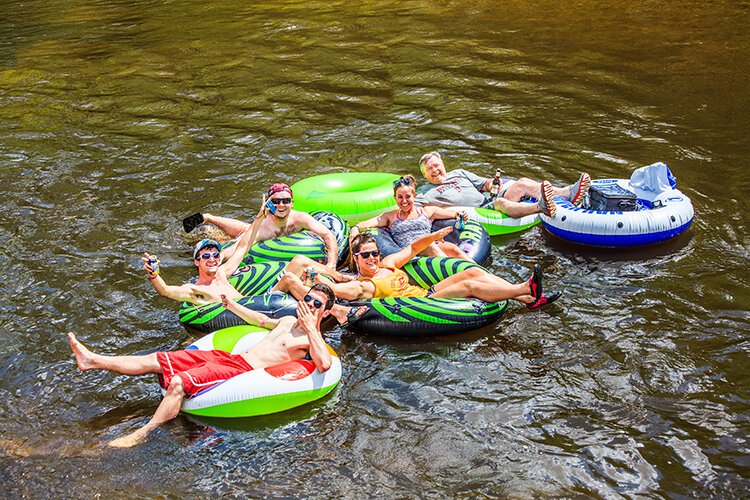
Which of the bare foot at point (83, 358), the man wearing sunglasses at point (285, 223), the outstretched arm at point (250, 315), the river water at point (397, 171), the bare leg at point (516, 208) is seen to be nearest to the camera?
the river water at point (397, 171)

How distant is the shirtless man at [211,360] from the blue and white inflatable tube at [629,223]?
3319mm

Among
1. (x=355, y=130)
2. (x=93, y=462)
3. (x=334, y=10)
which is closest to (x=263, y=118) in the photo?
(x=355, y=130)

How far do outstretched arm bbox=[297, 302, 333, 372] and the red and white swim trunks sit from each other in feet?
1.72

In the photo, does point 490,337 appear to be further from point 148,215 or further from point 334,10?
point 334,10

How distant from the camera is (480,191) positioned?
1015 cm

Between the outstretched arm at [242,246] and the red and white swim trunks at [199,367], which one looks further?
the outstretched arm at [242,246]

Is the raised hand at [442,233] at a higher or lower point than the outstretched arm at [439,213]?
higher

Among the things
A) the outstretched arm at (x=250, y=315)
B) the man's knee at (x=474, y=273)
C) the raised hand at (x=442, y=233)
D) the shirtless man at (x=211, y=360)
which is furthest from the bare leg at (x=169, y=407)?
the raised hand at (x=442, y=233)

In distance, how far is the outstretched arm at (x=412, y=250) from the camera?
8133mm

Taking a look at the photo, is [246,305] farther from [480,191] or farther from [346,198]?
[480,191]

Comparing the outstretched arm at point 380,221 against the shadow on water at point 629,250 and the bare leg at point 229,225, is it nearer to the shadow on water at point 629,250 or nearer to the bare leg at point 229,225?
the bare leg at point 229,225

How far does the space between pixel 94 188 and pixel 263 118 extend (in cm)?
328

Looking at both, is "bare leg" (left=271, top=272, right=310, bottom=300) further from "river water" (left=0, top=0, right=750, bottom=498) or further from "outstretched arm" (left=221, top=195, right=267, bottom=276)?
"outstretched arm" (left=221, top=195, right=267, bottom=276)

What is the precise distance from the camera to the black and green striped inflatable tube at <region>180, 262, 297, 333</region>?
24.4ft
